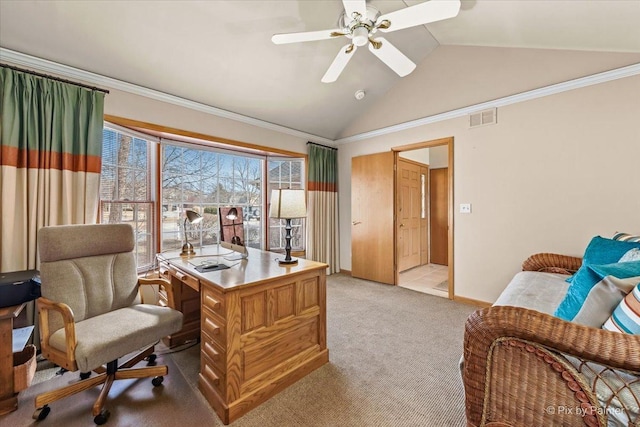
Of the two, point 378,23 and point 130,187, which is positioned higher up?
point 378,23

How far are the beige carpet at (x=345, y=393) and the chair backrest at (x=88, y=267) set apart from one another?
1.87ft

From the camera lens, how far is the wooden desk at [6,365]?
5.06 ft

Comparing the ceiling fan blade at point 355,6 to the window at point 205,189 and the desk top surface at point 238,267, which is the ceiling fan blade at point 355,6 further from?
the window at point 205,189

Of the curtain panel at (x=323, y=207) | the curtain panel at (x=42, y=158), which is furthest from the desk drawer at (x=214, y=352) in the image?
the curtain panel at (x=323, y=207)

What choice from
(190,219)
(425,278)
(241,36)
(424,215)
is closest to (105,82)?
(241,36)

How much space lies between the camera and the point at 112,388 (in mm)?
1746

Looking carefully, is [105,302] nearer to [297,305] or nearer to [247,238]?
[297,305]

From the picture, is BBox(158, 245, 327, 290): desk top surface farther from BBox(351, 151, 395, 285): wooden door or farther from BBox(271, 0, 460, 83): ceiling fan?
BBox(351, 151, 395, 285): wooden door

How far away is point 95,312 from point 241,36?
2.58 metres

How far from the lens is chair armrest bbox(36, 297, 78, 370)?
1.39 metres

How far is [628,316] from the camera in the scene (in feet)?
3.13

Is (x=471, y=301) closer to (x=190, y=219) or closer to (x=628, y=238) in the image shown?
(x=628, y=238)

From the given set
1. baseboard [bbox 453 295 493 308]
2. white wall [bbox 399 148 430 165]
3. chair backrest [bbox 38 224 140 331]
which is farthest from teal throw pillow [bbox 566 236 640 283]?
chair backrest [bbox 38 224 140 331]

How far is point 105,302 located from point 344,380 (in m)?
1.77
